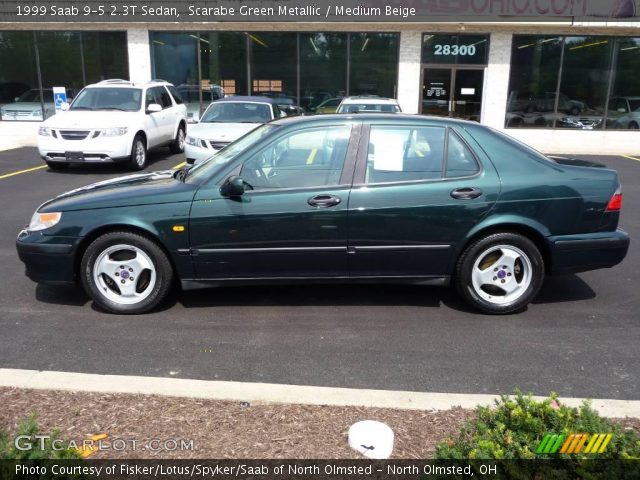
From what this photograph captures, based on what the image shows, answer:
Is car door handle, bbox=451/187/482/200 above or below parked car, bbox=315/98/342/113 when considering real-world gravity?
below

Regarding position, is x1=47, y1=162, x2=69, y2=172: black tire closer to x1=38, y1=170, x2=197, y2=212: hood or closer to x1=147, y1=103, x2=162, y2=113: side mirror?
x1=147, y1=103, x2=162, y2=113: side mirror

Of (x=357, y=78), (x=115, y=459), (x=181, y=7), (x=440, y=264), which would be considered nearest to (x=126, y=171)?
(x=181, y=7)

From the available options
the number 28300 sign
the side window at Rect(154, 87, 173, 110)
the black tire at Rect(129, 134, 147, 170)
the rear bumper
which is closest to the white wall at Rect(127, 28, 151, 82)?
the side window at Rect(154, 87, 173, 110)

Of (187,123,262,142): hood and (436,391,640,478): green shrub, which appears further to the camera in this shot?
(187,123,262,142): hood

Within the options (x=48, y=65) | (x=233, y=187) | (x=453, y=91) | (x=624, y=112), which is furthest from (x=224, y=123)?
(x=624, y=112)

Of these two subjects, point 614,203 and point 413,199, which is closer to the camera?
point 413,199

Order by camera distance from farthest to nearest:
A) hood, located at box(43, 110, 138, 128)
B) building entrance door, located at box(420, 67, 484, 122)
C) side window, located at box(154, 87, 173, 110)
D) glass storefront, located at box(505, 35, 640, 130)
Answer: building entrance door, located at box(420, 67, 484, 122)
glass storefront, located at box(505, 35, 640, 130)
side window, located at box(154, 87, 173, 110)
hood, located at box(43, 110, 138, 128)

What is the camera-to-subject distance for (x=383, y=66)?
17812mm

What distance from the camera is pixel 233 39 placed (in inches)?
707

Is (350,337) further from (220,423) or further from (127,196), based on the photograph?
(127,196)

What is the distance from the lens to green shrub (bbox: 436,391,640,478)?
251 centimetres

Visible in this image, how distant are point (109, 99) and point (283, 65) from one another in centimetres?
667

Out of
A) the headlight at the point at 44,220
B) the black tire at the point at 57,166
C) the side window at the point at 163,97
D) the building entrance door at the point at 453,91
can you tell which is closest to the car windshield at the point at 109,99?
the side window at the point at 163,97

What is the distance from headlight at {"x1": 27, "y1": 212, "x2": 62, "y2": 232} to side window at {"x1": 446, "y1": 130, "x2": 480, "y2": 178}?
10.3 ft
